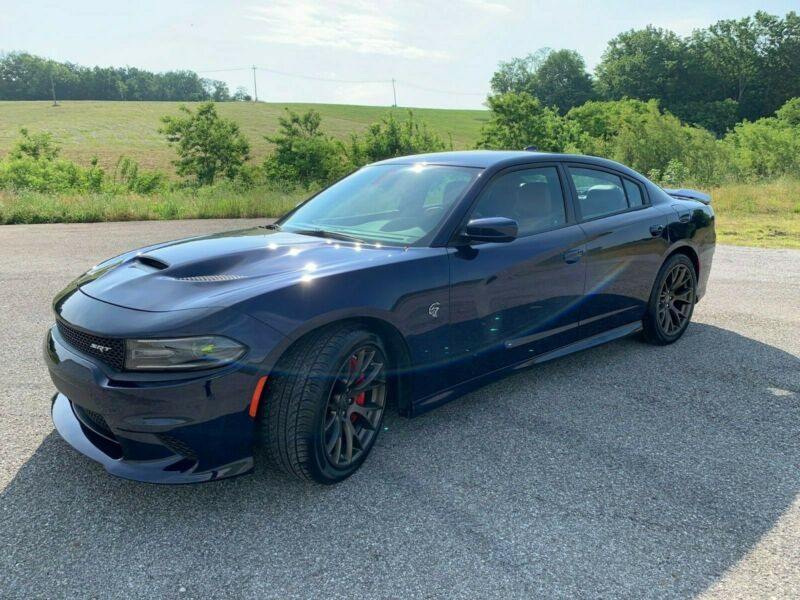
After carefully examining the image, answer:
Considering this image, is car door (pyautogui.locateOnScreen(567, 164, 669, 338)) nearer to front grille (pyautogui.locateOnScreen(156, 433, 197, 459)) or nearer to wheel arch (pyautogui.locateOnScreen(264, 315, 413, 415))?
wheel arch (pyautogui.locateOnScreen(264, 315, 413, 415))

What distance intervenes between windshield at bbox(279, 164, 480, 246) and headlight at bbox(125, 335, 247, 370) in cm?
122

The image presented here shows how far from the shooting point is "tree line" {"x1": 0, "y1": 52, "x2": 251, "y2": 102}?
98.2m

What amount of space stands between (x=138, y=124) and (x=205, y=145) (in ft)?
103

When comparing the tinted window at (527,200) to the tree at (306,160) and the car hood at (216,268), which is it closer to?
the car hood at (216,268)

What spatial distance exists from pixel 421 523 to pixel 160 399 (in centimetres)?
116

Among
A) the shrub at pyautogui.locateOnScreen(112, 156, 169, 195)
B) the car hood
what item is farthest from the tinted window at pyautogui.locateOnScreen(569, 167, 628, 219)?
the shrub at pyautogui.locateOnScreen(112, 156, 169, 195)

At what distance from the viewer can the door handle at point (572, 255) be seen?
3.85 m

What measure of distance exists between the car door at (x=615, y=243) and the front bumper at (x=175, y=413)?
2.45 m

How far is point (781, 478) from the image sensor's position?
2918 mm

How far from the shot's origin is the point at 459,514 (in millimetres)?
2598

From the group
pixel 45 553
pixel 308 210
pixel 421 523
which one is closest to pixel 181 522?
pixel 45 553

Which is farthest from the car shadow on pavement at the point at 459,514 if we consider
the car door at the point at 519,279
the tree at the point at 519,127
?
the tree at the point at 519,127

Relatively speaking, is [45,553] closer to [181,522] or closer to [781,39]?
[181,522]

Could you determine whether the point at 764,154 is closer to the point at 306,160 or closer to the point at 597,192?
the point at 306,160
